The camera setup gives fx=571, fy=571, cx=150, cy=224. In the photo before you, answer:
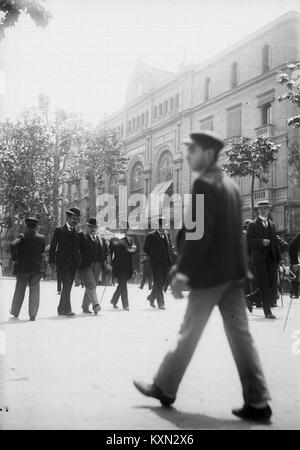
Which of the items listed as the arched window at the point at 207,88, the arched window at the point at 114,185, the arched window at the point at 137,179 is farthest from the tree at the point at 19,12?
the arched window at the point at 114,185

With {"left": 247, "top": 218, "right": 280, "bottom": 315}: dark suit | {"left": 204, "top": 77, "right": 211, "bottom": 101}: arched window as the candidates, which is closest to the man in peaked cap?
{"left": 247, "top": 218, "right": 280, "bottom": 315}: dark suit

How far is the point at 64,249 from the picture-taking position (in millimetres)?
9984

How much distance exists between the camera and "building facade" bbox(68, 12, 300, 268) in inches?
1131

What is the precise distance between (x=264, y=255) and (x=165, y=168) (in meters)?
31.2

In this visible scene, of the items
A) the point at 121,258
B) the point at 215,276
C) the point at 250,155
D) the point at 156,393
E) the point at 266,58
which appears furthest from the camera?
the point at 266,58

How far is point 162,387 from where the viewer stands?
3.73 m

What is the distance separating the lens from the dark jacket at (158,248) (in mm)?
11977

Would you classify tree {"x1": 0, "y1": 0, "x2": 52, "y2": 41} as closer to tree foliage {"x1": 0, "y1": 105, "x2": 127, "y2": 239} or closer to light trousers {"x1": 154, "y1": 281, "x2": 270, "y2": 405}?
light trousers {"x1": 154, "y1": 281, "x2": 270, "y2": 405}

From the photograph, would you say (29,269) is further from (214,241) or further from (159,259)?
(214,241)

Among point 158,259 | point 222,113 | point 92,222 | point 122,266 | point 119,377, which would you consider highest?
point 222,113

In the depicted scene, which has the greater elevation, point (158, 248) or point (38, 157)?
point (38, 157)

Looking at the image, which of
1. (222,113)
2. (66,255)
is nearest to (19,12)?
(66,255)

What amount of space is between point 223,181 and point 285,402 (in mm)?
1659

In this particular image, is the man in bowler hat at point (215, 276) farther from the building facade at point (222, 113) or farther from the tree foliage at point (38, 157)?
the tree foliage at point (38, 157)
